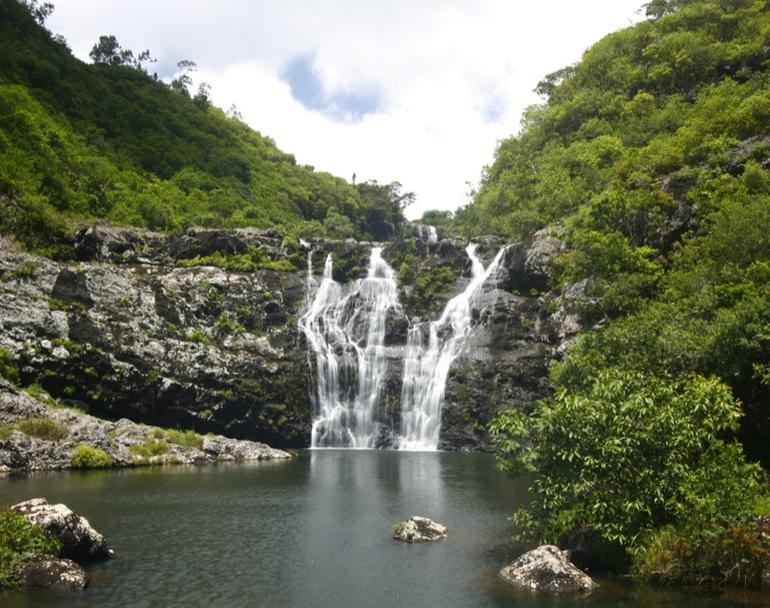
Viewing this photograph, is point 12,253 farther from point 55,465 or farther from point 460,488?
point 460,488

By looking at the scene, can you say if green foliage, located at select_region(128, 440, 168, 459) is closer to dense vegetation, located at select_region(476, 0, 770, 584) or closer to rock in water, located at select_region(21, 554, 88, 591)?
dense vegetation, located at select_region(476, 0, 770, 584)

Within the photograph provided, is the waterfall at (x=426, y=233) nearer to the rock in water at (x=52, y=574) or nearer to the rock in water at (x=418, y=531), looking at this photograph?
Answer: the rock in water at (x=418, y=531)

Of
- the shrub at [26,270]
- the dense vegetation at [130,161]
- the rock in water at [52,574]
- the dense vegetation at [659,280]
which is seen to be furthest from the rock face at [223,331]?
the rock in water at [52,574]

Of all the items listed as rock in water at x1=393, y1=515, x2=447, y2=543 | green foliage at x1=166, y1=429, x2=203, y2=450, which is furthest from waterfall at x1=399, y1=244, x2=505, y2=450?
rock in water at x1=393, y1=515, x2=447, y2=543

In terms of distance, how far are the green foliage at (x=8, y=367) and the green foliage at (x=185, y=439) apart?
33.8ft

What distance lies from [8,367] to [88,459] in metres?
10.5

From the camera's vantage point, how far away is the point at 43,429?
3706cm

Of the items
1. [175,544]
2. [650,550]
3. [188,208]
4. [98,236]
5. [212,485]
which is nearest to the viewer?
[650,550]

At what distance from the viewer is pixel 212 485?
3169cm

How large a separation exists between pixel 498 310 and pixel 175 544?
39.7 m

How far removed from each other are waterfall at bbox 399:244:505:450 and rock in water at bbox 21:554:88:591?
122 feet

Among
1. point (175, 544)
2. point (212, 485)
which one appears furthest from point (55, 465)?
point (175, 544)

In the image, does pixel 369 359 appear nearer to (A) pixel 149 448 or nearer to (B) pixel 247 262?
(B) pixel 247 262

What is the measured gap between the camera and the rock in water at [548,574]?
53.6ft
